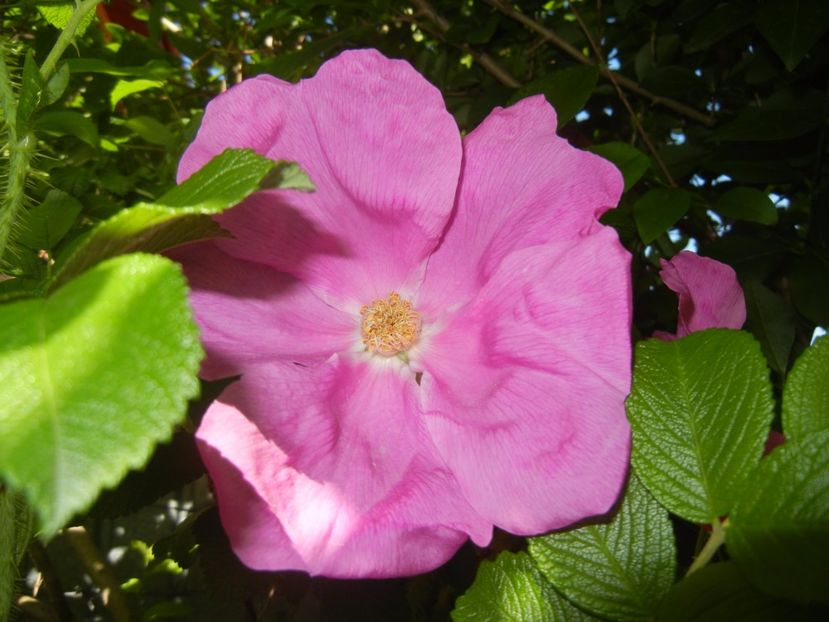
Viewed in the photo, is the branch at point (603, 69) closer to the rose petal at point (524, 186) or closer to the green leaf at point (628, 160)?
the green leaf at point (628, 160)

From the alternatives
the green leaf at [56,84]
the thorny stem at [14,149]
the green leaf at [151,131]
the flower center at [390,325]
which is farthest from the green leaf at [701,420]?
the green leaf at [151,131]

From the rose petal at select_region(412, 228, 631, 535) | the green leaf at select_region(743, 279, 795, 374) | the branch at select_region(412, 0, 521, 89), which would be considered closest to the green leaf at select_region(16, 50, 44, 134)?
the rose petal at select_region(412, 228, 631, 535)

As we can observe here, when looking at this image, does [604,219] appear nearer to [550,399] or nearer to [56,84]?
[550,399]

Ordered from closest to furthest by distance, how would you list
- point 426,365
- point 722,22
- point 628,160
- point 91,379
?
point 91,379 < point 426,365 < point 628,160 < point 722,22

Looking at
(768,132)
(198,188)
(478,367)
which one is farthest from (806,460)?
(768,132)

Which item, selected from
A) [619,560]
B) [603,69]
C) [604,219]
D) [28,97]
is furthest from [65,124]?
[603,69]

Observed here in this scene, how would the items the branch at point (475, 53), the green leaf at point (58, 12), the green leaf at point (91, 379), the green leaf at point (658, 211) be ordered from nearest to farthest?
the green leaf at point (91, 379) < the green leaf at point (58, 12) < the green leaf at point (658, 211) < the branch at point (475, 53)
